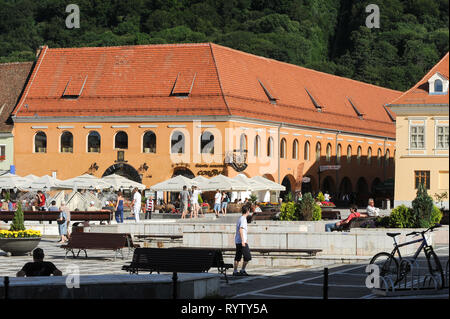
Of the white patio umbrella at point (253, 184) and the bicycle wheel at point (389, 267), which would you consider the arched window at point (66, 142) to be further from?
the bicycle wheel at point (389, 267)

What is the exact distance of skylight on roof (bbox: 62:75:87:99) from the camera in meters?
66.7

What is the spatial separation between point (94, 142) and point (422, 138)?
20.2 m

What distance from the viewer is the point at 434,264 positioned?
15992 mm

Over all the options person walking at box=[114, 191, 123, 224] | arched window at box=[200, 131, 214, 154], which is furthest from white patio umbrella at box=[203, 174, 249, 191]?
person walking at box=[114, 191, 123, 224]

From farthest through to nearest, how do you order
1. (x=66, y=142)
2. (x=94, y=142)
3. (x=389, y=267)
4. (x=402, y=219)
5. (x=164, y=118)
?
(x=66, y=142) → (x=94, y=142) → (x=164, y=118) → (x=402, y=219) → (x=389, y=267)

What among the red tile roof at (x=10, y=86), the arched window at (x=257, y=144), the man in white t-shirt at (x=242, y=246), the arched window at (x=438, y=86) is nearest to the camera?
the man in white t-shirt at (x=242, y=246)

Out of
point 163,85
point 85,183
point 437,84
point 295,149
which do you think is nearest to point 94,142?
point 163,85

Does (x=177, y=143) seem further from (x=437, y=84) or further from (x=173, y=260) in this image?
(x=173, y=260)

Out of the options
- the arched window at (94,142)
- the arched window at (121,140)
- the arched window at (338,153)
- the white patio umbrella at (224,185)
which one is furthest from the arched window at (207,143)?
the arched window at (338,153)

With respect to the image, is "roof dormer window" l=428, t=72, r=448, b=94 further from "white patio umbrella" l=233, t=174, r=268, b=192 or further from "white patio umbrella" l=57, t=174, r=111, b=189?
"white patio umbrella" l=57, t=174, r=111, b=189

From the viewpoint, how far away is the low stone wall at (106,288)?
44.8 feet

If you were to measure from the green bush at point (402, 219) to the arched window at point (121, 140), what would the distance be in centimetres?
3816

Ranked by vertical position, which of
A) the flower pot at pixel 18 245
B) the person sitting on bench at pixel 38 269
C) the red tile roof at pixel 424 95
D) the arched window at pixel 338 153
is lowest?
the flower pot at pixel 18 245

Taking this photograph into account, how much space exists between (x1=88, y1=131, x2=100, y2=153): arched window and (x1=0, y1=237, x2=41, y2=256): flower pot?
39.5 meters
